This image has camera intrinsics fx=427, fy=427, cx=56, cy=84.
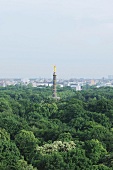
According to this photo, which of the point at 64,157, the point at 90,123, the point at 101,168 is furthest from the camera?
the point at 90,123

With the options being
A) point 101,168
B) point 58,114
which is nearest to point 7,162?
point 101,168

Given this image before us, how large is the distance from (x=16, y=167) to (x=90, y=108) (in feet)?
82.7

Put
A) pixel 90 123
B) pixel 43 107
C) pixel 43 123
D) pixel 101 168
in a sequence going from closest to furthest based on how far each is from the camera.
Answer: pixel 101 168, pixel 90 123, pixel 43 123, pixel 43 107

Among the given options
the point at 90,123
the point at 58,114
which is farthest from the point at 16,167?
the point at 58,114

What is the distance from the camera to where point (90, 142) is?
2580 centimetres

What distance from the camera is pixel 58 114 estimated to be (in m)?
44.7

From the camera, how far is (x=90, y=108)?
151ft

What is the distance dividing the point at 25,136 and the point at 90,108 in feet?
60.4

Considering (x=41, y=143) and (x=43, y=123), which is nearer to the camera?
(x=41, y=143)

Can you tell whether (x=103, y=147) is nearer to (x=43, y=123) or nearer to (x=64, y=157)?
(x=64, y=157)

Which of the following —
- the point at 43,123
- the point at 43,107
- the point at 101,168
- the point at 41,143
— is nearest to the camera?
the point at 101,168

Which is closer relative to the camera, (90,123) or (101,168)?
(101,168)

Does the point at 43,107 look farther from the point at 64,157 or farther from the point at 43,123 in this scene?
the point at 64,157

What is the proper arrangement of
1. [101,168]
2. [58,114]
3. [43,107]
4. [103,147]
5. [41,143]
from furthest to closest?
[43,107] < [58,114] < [41,143] < [103,147] < [101,168]
